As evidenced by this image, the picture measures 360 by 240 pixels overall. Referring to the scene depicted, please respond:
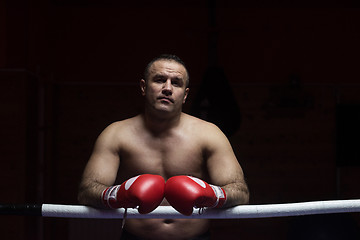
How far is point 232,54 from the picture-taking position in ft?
12.4

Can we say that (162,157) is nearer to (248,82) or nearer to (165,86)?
(165,86)

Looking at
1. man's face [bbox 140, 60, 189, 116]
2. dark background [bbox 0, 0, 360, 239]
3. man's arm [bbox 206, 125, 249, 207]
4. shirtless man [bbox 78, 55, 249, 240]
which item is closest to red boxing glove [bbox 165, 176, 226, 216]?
man's arm [bbox 206, 125, 249, 207]

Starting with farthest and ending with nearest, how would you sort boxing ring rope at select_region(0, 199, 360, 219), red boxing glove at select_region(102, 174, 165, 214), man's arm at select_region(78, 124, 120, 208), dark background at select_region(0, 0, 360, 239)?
1. dark background at select_region(0, 0, 360, 239)
2. man's arm at select_region(78, 124, 120, 208)
3. boxing ring rope at select_region(0, 199, 360, 219)
4. red boxing glove at select_region(102, 174, 165, 214)

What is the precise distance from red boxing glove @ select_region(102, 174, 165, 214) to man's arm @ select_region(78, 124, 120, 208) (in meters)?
0.10

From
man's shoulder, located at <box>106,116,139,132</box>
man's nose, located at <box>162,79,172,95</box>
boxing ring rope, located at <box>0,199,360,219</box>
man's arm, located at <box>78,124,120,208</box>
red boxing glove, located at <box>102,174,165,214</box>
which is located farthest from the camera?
man's shoulder, located at <box>106,116,139,132</box>

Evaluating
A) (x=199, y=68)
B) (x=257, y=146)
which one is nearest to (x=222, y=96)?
(x=199, y=68)

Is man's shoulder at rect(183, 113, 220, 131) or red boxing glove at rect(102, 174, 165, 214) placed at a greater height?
man's shoulder at rect(183, 113, 220, 131)

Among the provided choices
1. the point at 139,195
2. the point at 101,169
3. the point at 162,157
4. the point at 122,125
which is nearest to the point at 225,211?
the point at 139,195

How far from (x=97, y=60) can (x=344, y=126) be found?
289 cm

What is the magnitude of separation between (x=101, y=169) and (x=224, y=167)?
0.60 m

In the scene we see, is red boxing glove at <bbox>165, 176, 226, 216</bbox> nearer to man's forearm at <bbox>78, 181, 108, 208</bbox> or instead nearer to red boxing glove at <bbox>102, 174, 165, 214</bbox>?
red boxing glove at <bbox>102, 174, 165, 214</bbox>

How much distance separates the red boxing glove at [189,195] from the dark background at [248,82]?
7.98 ft

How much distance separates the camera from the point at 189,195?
1225 mm

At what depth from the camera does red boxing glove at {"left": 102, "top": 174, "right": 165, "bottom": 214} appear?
123 cm
